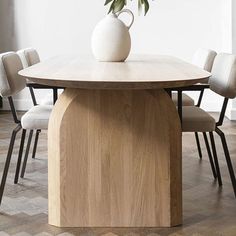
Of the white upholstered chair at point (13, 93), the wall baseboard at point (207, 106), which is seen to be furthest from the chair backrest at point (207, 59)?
the wall baseboard at point (207, 106)

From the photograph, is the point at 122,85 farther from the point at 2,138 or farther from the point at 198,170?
the point at 2,138

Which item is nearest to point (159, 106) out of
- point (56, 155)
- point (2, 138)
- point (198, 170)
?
point (56, 155)

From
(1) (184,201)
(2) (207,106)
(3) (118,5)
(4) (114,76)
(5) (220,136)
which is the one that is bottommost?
(2) (207,106)

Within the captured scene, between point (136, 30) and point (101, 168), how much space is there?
348 cm

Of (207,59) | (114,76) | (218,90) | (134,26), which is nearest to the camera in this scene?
(114,76)

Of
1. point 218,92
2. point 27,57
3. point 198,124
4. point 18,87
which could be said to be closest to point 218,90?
point 218,92

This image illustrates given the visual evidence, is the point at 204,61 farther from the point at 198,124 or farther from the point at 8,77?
the point at 8,77

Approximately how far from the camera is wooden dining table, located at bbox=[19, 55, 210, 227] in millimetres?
2309

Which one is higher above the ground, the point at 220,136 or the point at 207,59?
the point at 207,59

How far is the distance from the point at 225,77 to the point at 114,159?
2.61 ft

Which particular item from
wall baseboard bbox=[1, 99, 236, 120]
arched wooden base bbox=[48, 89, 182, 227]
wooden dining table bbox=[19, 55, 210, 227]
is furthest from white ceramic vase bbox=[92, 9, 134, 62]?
wall baseboard bbox=[1, 99, 236, 120]

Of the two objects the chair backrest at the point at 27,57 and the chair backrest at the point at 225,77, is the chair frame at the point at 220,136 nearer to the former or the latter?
the chair backrest at the point at 225,77

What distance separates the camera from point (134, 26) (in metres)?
5.62

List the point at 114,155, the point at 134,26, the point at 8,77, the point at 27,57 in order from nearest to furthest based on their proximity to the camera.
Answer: the point at 114,155
the point at 8,77
the point at 27,57
the point at 134,26
